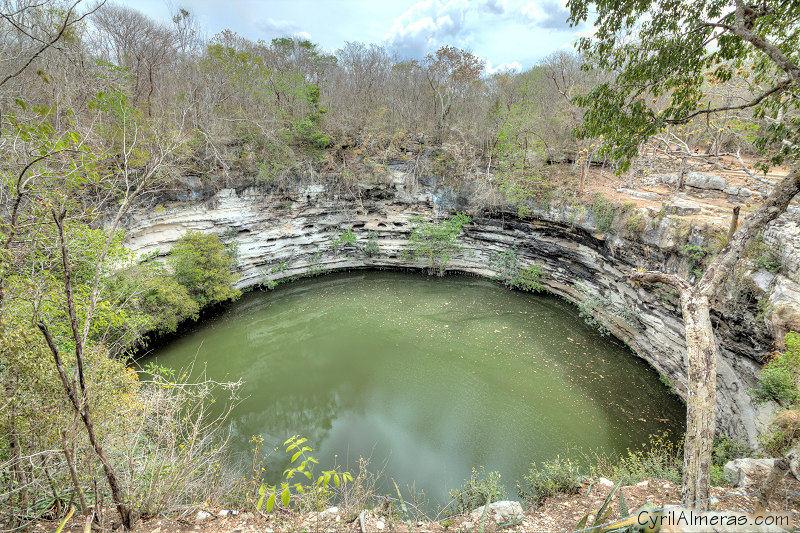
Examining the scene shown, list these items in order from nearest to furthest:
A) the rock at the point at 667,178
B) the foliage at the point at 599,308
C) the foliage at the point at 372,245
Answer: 1. the foliage at the point at 599,308
2. the rock at the point at 667,178
3. the foliage at the point at 372,245

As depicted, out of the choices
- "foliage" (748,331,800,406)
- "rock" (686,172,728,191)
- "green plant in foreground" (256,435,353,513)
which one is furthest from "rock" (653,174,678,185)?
"green plant in foreground" (256,435,353,513)

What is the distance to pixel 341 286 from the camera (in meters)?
16.0

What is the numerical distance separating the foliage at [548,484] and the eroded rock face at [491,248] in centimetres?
390

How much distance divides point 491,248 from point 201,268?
491 inches

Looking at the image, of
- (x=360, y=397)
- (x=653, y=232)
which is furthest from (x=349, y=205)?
(x=653, y=232)

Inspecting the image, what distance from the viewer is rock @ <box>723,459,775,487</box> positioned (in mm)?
4250

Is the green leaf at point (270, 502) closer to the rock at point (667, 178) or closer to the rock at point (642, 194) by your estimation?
the rock at point (642, 194)

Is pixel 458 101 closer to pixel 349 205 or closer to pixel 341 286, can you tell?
pixel 349 205

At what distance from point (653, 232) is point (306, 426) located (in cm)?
1117

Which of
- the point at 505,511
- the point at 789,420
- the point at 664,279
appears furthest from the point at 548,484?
the point at 664,279

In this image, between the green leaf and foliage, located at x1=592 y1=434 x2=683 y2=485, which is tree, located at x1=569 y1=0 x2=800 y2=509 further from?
the green leaf

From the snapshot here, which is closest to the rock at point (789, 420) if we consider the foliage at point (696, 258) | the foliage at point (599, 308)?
the foliage at point (696, 258)

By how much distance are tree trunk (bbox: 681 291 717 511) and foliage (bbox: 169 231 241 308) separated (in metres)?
12.9

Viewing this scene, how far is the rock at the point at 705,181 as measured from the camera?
1146 cm
